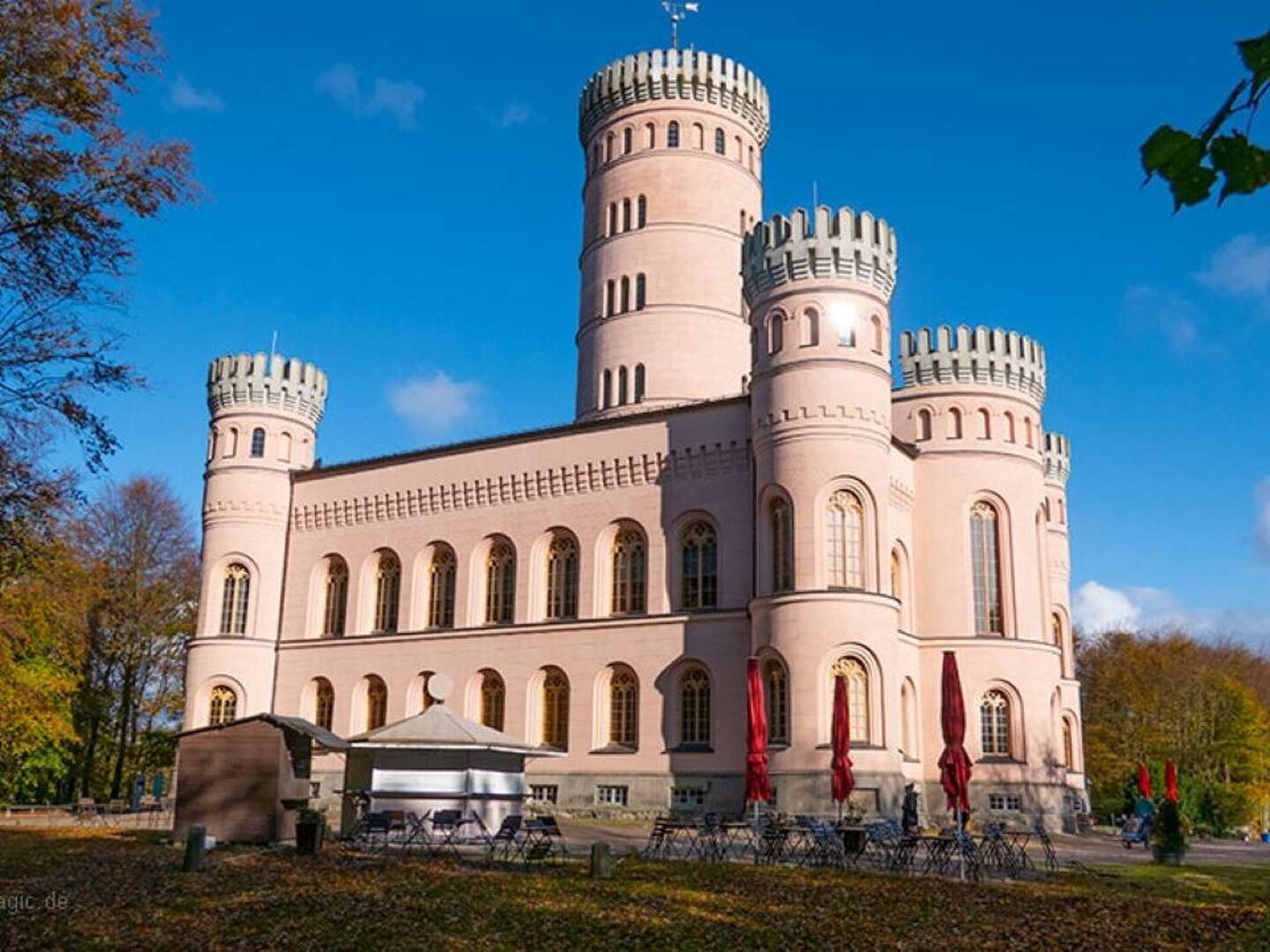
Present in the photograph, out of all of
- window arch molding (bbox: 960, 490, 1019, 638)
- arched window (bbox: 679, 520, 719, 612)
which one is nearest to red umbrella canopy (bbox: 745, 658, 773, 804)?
arched window (bbox: 679, 520, 719, 612)

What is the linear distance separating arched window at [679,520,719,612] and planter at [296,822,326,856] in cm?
1547

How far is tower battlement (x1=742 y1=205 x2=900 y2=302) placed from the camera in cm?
3403

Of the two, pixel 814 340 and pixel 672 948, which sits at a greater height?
pixel 814 340

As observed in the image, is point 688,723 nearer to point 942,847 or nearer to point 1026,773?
point 1026,773

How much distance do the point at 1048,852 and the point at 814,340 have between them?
15.7 meters

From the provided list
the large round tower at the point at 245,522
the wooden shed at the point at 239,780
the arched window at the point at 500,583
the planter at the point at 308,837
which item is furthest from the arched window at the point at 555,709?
the planter at the point at 308,837

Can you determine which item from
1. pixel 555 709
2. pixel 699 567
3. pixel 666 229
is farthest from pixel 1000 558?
pixel 666 229

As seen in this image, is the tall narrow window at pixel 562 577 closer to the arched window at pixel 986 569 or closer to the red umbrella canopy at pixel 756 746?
the red umbrella canopy at pixel 756 746

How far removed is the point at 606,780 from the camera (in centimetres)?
3497

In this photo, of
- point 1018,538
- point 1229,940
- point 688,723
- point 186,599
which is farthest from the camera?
point 186,599

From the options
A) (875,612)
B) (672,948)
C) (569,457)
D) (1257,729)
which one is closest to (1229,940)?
(672,948)

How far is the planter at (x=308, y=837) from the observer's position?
2142cm

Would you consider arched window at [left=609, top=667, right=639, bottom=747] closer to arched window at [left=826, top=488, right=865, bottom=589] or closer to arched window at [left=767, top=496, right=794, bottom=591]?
arched window at [left=767, top=496, right=794, bottom=591]

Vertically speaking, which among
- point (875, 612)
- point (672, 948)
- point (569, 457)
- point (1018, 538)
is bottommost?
point (672, 948)
